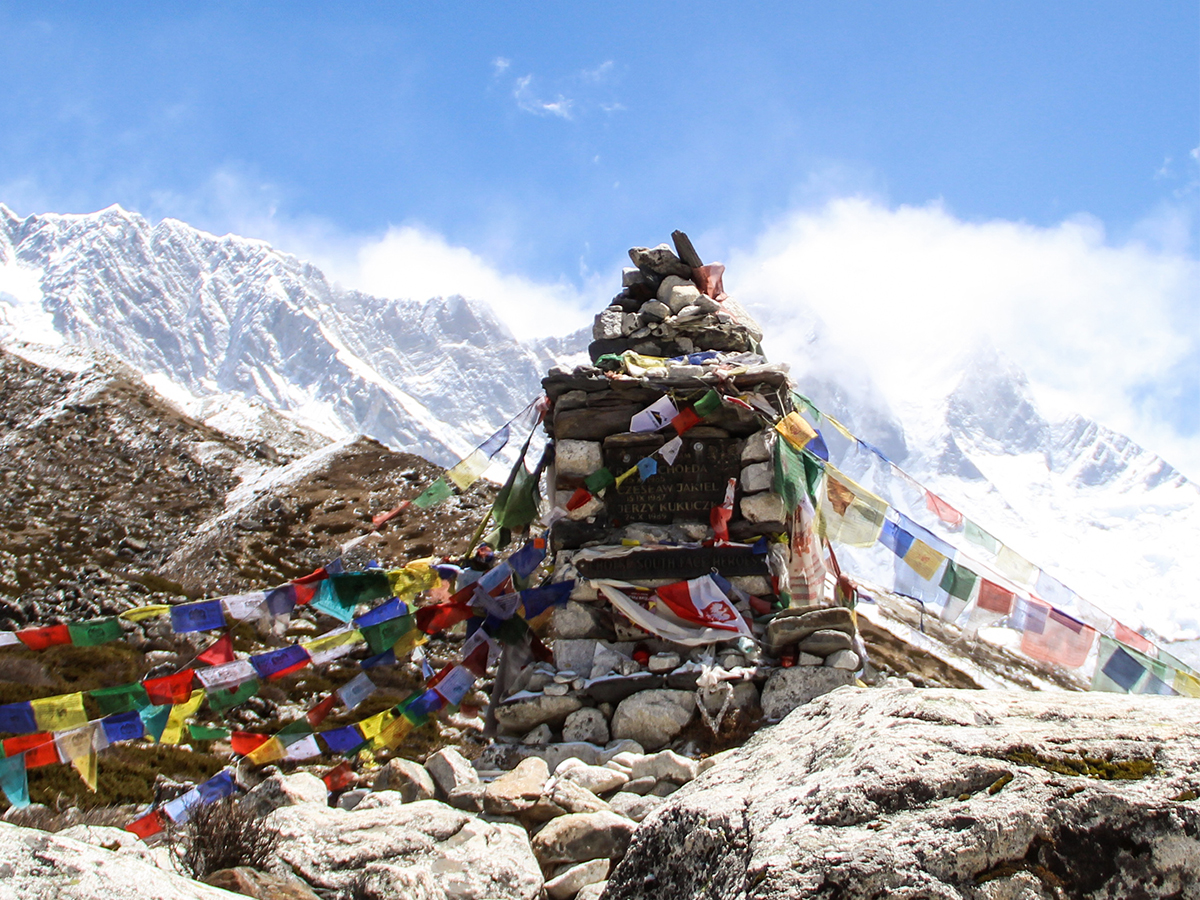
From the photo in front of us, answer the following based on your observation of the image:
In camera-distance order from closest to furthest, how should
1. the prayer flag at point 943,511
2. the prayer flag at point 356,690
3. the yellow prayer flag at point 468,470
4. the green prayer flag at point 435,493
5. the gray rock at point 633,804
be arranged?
the gray rock at point 633,804 < the prayer flag at point 356,690 < the prayer flag at point 943,511 < the green prayer flag at point 435,493 < the yellow prayer flag at point 468,470

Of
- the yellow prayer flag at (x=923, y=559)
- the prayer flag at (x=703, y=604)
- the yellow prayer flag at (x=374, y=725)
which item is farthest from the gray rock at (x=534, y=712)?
the yellow prayer flag at (x=923, y=559)

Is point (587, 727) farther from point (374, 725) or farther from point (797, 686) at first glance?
point (374, 725)

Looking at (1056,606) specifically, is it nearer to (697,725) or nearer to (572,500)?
(697,725)

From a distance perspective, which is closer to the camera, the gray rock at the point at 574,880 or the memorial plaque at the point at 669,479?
the gray rock at the point at 574,880

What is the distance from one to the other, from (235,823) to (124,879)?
3.45ft

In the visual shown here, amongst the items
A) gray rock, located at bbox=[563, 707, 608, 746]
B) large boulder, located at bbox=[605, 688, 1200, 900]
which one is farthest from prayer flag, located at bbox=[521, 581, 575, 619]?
large boulder, located at bbox=[605, 688, 1200, 900]

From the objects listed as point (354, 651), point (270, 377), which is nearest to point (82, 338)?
point (270, 377)

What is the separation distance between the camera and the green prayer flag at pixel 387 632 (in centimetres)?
850

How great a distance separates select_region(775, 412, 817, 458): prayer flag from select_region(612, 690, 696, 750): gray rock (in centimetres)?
255

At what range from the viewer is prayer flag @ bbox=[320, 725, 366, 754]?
791 centimetres

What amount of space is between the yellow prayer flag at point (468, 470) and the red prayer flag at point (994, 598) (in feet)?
17.2

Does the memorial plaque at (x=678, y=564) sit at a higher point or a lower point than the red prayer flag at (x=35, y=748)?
higher

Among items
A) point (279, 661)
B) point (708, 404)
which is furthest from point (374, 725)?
point (708, 404)

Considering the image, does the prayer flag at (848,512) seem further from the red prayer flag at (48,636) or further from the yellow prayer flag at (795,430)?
the red prayer flag at (48,636)
